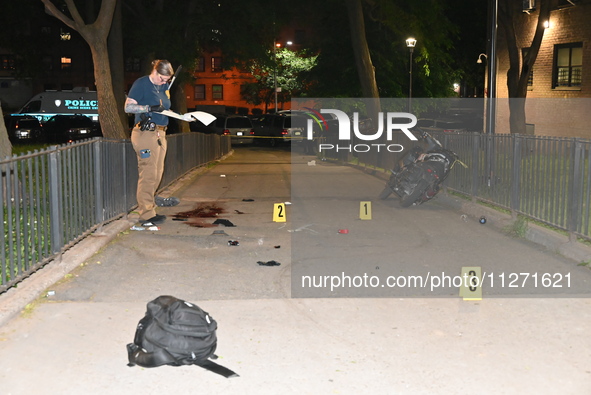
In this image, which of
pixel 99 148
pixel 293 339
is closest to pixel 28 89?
pixel 99 148

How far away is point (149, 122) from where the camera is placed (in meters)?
11.1

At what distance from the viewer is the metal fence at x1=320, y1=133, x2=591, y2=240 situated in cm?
934

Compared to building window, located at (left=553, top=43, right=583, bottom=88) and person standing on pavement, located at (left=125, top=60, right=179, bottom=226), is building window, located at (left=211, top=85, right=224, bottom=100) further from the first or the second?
person standing on pavement, located at (left=125, top=60, right=179, bottom=226)

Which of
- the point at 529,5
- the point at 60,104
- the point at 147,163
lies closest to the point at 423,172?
the point at 147,163

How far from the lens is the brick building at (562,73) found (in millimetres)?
32500

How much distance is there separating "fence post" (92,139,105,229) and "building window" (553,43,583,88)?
90.6 ft

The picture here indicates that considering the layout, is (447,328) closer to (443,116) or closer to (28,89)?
(443,116)

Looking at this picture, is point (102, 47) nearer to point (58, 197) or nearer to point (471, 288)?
point (58, 197)

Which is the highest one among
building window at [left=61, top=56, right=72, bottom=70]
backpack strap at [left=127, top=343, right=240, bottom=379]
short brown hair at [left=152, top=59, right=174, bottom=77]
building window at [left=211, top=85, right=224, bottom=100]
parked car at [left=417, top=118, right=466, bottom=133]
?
building window at [left=61, top=56, right=72, bottom=70]

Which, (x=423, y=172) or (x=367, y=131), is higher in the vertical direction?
(x=367, y=131)

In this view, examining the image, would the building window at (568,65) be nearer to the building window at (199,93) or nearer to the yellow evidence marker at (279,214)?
the yellow evidence marker at (279,214)

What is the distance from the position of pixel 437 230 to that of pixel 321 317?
5109 mm

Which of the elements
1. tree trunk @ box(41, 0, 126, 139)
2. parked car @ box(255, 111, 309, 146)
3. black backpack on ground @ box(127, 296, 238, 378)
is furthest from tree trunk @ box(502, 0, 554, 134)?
black backpack on ground @ box(127, 296, 238, 378)

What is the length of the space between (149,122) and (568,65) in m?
27.3
